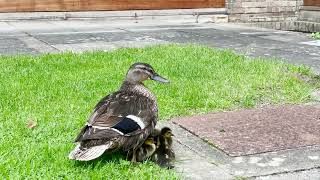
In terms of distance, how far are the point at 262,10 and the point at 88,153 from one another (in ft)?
47.5

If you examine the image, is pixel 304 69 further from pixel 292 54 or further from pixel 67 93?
pixel 67 93

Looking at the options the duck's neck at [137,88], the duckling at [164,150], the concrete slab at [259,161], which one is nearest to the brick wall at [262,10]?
the concrete slab at [259,161]

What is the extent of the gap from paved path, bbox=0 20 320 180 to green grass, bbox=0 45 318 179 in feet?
1.88

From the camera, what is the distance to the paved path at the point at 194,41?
14.8 feet

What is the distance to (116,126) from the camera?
432cm

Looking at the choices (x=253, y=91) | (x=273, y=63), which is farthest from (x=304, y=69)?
(x=253, y=91)

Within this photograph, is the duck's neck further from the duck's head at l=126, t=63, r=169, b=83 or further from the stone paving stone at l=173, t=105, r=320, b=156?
the stone paving stone at l=173, t=105, r=320, b=156

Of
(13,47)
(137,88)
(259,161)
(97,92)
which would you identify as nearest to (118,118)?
(137,88)

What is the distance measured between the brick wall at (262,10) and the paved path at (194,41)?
844mm

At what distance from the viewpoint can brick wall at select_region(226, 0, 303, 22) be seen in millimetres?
17500

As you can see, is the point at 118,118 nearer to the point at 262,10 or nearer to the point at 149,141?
the point at 149,141

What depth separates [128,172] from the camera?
426cm

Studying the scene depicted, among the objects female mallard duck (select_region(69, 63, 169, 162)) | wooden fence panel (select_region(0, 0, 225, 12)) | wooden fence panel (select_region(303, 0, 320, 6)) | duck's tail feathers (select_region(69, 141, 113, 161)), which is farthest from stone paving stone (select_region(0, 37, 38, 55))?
Answer: wooden fence panel (select_region(303, 0, 320, 6))

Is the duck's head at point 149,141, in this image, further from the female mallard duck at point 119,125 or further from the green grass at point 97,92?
the green grass at point 97,92
